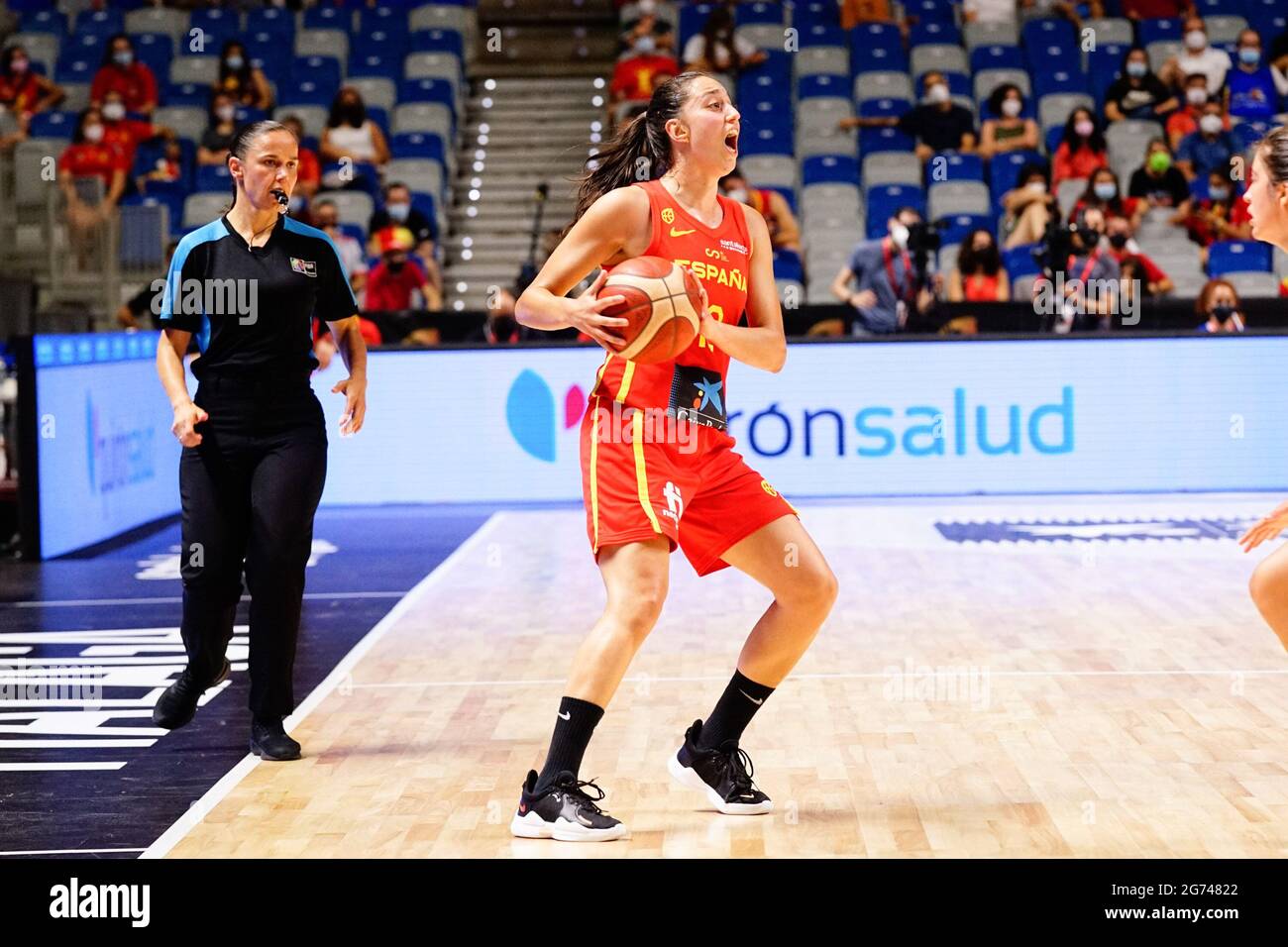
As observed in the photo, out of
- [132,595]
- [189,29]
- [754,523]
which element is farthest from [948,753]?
[189,29]

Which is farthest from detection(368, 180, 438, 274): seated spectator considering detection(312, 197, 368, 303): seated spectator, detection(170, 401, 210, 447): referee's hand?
detection(170, 401, 210, 447): referee's hand

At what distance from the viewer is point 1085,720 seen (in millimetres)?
5586

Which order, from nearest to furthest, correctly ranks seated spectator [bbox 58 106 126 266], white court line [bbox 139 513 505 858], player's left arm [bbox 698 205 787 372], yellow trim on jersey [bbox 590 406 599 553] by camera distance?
player's left arm [bbox 698 205 787 372], yellow trim on jersey [bbox 590 406 599 553], white court line [bbox 139 513 505 858], seated spectator [bbox 58 106 126 266]

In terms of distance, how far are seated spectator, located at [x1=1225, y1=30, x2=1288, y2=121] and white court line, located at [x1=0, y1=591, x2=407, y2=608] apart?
10.2 metres

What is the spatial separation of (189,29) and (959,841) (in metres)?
15.5

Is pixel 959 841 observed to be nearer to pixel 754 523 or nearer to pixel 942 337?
pixel 754 523

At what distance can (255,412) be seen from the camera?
5195 millimetres

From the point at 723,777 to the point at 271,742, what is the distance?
4.94 ft

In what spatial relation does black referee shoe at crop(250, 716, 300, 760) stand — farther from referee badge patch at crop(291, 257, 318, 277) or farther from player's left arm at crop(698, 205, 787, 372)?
player's left arm at crop(698, 205, 787, 372)

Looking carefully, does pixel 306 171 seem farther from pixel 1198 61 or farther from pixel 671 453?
pixel 671 453

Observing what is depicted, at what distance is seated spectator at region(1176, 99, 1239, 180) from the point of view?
49.0 ft

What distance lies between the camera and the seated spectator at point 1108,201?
13.1 metres

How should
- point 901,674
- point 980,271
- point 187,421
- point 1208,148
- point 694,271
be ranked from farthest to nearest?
point 1208,148 < point 980,271 < point 901,674 < point 187,421 < point 694,271

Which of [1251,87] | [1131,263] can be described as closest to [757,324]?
[1131,263]
